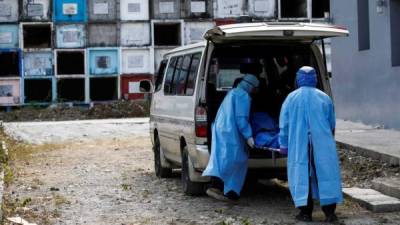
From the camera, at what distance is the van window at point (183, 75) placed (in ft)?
33.2

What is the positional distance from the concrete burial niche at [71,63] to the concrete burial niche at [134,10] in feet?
7.24

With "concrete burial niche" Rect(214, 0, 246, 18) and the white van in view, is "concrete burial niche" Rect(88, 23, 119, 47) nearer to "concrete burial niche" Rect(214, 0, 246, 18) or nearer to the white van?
"concrete burial niche" Rect(214, 0, 246, 18)

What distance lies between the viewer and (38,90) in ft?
98.4

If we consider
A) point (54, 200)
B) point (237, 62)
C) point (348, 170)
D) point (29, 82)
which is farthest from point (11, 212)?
point (29, 82)

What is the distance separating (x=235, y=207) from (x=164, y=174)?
3.07 metres

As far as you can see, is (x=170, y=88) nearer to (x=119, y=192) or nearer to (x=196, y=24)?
(x=119, y=192)

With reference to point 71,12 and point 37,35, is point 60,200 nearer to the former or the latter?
point 71,12

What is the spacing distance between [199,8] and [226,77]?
786 inches

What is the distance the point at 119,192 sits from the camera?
10625mm

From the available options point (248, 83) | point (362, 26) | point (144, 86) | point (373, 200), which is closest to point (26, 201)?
point (248, 83)

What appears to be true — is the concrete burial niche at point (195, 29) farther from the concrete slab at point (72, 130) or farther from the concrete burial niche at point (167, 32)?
the concrete slab at point (72, 130)

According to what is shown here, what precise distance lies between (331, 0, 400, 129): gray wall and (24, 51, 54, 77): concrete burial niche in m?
13.2

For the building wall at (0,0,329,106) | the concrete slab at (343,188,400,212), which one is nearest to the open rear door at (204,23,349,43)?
the concrete slab at (343,188,400,212)

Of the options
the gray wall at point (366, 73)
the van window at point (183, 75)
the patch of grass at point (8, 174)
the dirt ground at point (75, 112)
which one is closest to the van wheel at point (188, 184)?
the van window at point (183, 75)
